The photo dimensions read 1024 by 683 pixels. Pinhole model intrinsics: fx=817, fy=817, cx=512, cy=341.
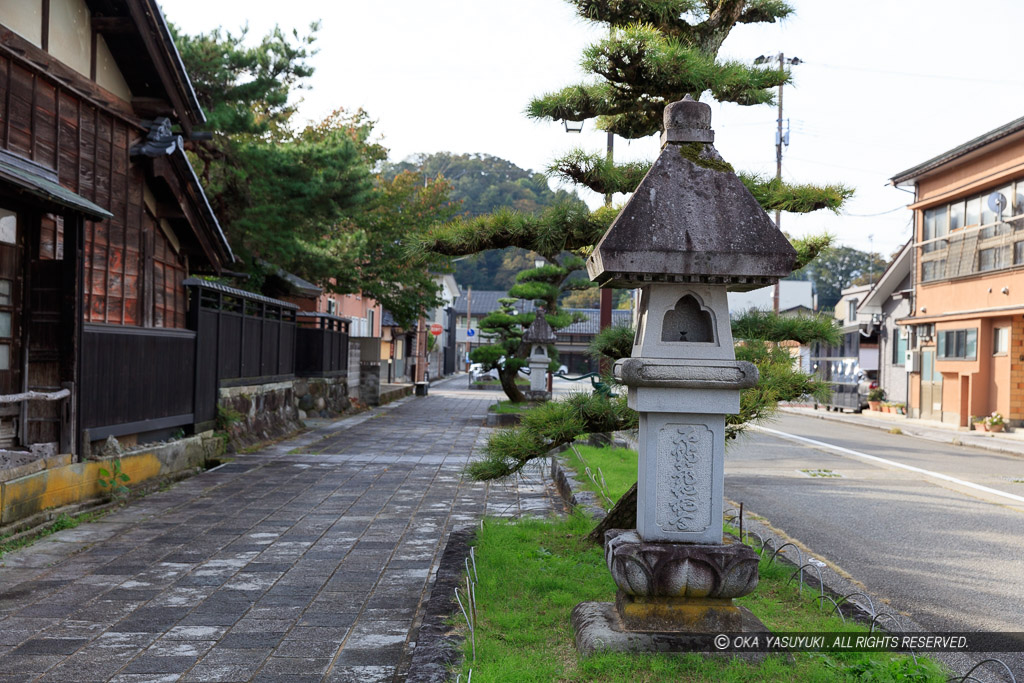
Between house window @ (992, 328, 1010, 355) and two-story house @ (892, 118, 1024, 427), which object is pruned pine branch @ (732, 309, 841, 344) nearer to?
two-story house @ (892, 118, 1024, 427)

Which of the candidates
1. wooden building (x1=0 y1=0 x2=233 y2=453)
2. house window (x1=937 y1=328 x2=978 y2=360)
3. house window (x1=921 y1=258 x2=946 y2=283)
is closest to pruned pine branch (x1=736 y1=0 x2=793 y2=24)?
wooden building (x1=0 y1=0 x2=233 y2=453)

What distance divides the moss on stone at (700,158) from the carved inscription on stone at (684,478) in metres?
Answer: 1.61

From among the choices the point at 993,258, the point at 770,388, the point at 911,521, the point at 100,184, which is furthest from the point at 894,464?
the point at 100,184

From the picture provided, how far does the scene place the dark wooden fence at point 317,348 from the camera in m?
22.5

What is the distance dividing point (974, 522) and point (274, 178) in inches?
624

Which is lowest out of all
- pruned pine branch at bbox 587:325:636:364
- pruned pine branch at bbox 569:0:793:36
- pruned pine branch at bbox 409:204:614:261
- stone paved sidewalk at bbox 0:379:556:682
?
stone paved sidewalk at bbox 0:379:556:682

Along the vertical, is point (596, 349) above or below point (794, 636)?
above

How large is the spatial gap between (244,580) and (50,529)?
288cm

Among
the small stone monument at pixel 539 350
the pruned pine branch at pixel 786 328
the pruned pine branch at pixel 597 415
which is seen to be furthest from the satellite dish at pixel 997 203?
the pruned pine branch at pixel 597 415

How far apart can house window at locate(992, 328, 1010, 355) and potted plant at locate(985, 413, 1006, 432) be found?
196 cm

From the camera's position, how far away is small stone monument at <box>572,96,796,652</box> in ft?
15.2

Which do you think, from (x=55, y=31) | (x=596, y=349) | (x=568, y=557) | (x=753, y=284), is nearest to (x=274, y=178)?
(x=55, y=31)

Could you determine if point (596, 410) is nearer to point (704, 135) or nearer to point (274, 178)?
point (704, 135)

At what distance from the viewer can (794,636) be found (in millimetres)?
4688
